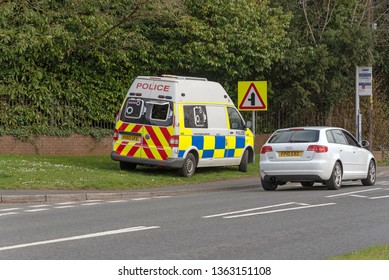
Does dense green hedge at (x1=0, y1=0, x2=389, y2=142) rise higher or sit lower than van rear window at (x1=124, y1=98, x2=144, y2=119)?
higher

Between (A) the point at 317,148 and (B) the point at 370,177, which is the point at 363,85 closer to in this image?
(B) the point at 370,177

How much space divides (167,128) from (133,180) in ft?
6.42

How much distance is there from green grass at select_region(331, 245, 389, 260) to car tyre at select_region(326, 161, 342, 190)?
9.41 meters

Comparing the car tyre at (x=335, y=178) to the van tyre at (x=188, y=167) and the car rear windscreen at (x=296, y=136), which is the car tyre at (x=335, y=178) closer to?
the car rear windscreen at (x=296, y=136)

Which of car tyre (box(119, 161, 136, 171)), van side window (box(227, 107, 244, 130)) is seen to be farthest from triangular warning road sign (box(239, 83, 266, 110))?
car tyre (box(119, 161, 136, 171))

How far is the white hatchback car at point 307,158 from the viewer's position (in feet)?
62.5

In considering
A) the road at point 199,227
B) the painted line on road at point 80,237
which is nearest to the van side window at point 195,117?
the road at point 199,227

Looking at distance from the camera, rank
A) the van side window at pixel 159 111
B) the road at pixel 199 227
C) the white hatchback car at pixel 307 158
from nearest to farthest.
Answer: the road at pixel 199 227 < the white hatchback car at pixel 307 158 < the van side window at pixel 159 111

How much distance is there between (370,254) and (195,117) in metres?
13.9

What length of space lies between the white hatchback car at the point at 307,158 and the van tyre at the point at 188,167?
113 inches

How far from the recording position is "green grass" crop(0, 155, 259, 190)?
1906 cm

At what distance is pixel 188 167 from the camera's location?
22.5 meters

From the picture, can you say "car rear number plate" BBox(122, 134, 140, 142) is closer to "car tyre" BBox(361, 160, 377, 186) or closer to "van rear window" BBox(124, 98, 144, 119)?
"van rear window" BBox(124, 98, 144, 119)

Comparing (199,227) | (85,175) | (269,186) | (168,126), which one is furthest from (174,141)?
(199,227)
